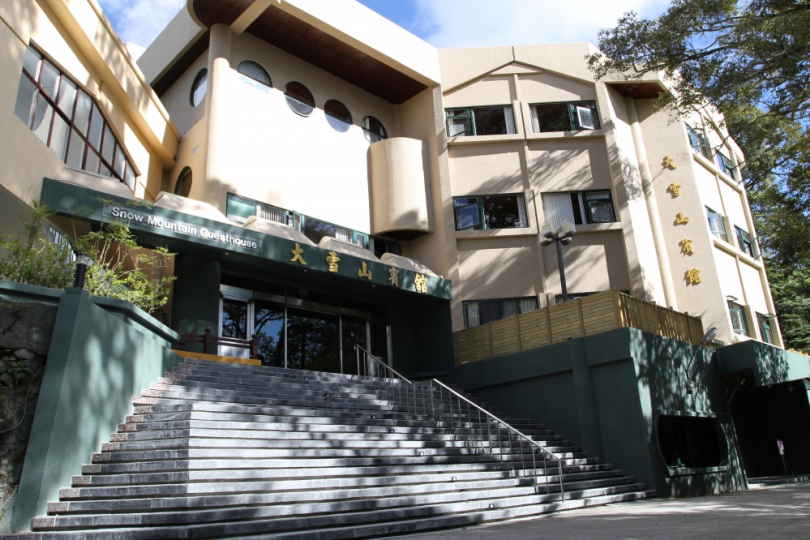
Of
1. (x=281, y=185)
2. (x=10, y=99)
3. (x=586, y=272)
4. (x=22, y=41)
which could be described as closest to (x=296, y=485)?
(x=10, y=99)

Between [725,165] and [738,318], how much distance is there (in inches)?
286

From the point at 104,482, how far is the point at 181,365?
13.4 ft

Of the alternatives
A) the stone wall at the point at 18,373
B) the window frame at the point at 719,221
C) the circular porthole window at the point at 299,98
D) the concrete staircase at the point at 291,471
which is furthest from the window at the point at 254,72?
the window frame at the point at 719,221

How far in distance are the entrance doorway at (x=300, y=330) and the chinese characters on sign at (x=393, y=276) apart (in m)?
1.93

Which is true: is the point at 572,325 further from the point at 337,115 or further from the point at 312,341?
the point at 337,115

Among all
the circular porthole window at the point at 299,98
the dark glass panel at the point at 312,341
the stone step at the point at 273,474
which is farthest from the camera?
the circular porthole window at the point at 299,98

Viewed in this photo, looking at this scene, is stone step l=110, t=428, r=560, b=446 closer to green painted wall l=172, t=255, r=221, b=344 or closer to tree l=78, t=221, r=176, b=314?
tree l=78, t=221, r=176, b=314

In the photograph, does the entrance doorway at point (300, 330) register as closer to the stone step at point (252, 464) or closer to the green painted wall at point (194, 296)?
the green painted wall at point (194, 296)

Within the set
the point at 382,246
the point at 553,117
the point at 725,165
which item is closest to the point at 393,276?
the point at 382,246

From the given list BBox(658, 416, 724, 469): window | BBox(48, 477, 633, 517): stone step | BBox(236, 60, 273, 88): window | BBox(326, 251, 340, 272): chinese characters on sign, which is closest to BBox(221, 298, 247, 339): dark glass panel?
BBox(326, 251, 340, 272): chinese characters on sign

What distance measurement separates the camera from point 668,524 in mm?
7223

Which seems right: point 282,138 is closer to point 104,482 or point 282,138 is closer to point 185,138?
point 185,138

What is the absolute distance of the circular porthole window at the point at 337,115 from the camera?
65.7 feet

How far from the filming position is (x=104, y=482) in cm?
721
